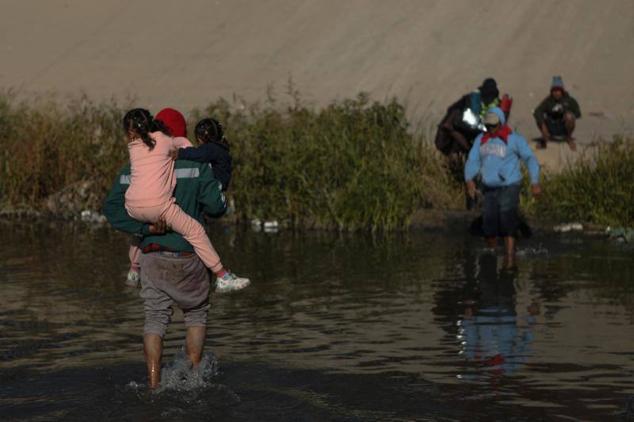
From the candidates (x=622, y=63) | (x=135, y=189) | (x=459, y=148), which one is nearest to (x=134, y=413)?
(x=135, y=189)

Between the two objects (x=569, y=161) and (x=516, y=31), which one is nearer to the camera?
(x=569, y=161)

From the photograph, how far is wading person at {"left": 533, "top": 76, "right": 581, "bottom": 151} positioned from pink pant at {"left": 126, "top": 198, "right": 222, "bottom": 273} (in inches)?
640


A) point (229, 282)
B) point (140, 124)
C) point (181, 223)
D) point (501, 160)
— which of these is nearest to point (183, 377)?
point (229, 282)

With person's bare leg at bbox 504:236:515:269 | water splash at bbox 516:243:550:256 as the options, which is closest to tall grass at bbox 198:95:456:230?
water splash at bbox 516:243:550:256

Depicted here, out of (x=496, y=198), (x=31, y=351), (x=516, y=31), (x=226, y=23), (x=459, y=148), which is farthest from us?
(x=226, y=23)

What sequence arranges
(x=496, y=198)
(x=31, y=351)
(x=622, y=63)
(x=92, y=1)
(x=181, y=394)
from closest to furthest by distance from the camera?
(x=181, y=394), (x=31, y=351), (x=496, y=198), (x=622, y=63), (x=92, y=1)

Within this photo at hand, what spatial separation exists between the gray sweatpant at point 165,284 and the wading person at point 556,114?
16.3m

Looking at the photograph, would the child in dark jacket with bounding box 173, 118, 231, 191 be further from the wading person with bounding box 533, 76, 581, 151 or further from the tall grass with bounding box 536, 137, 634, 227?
the wading person with bounding box 533, 76, 581, 151

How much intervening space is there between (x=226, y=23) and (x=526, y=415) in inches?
1676

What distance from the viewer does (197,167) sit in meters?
10.1

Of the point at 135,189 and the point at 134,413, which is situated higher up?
the point at 135,189

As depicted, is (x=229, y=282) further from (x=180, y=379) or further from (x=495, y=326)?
(x=495, y=326)

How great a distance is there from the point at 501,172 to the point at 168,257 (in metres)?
8.24

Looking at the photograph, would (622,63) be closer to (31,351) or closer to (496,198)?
(496,198)
